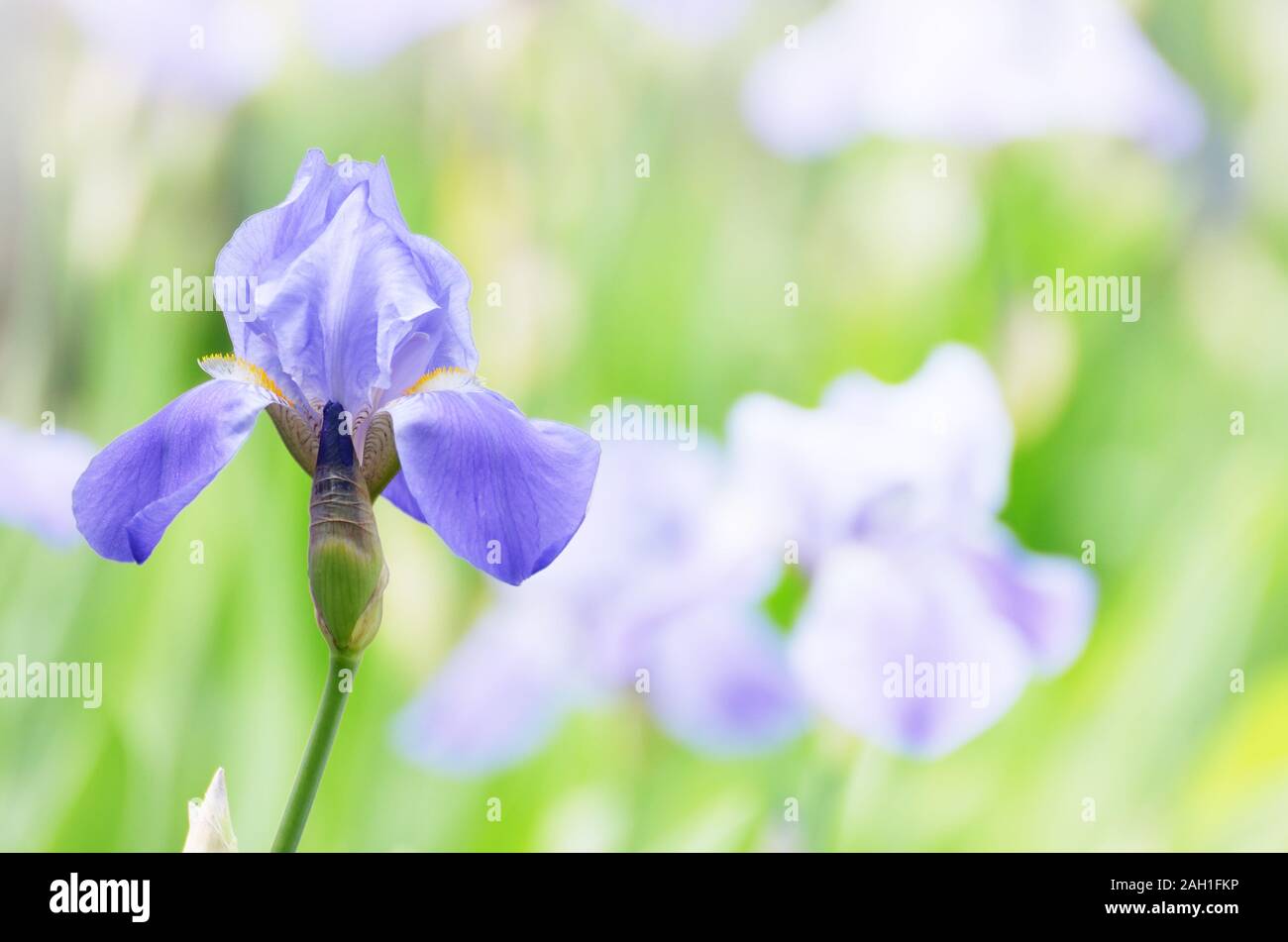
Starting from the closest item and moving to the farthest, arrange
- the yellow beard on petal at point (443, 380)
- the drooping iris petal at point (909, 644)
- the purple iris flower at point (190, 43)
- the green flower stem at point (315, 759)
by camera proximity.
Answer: the green flower stem at point (315, 759) → the yellow beard on petal at point (443, 380) → the drooping iris petal at point (909, 644) → the purple iris flower at point (190, 43)

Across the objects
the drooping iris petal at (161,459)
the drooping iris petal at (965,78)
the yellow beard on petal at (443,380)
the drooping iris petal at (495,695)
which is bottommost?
the drooping iris petal at (495,695)

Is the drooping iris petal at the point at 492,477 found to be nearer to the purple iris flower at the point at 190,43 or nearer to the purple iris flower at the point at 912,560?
the purple iris flower at the point at 912,560

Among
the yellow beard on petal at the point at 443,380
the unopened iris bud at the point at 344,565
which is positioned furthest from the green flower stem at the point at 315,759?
the yellow beard on petal at the point at 443,380

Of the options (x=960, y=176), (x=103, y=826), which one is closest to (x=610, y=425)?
(x=960, y=176)

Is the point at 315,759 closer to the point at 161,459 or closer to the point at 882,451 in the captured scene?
the point at 161,459

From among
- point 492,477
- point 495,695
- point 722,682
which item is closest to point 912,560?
point 722,682

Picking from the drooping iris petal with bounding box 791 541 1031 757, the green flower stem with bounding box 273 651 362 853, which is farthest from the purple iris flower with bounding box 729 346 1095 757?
the green flower stem with bounding box 273 651 362 853

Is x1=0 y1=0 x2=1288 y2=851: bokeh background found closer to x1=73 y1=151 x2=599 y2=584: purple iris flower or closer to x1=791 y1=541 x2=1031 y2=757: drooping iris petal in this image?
x1=791 y1=541 x2=1031 y2=757: drooping iris petal

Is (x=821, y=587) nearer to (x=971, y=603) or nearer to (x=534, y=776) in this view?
(x=971, y=603)
